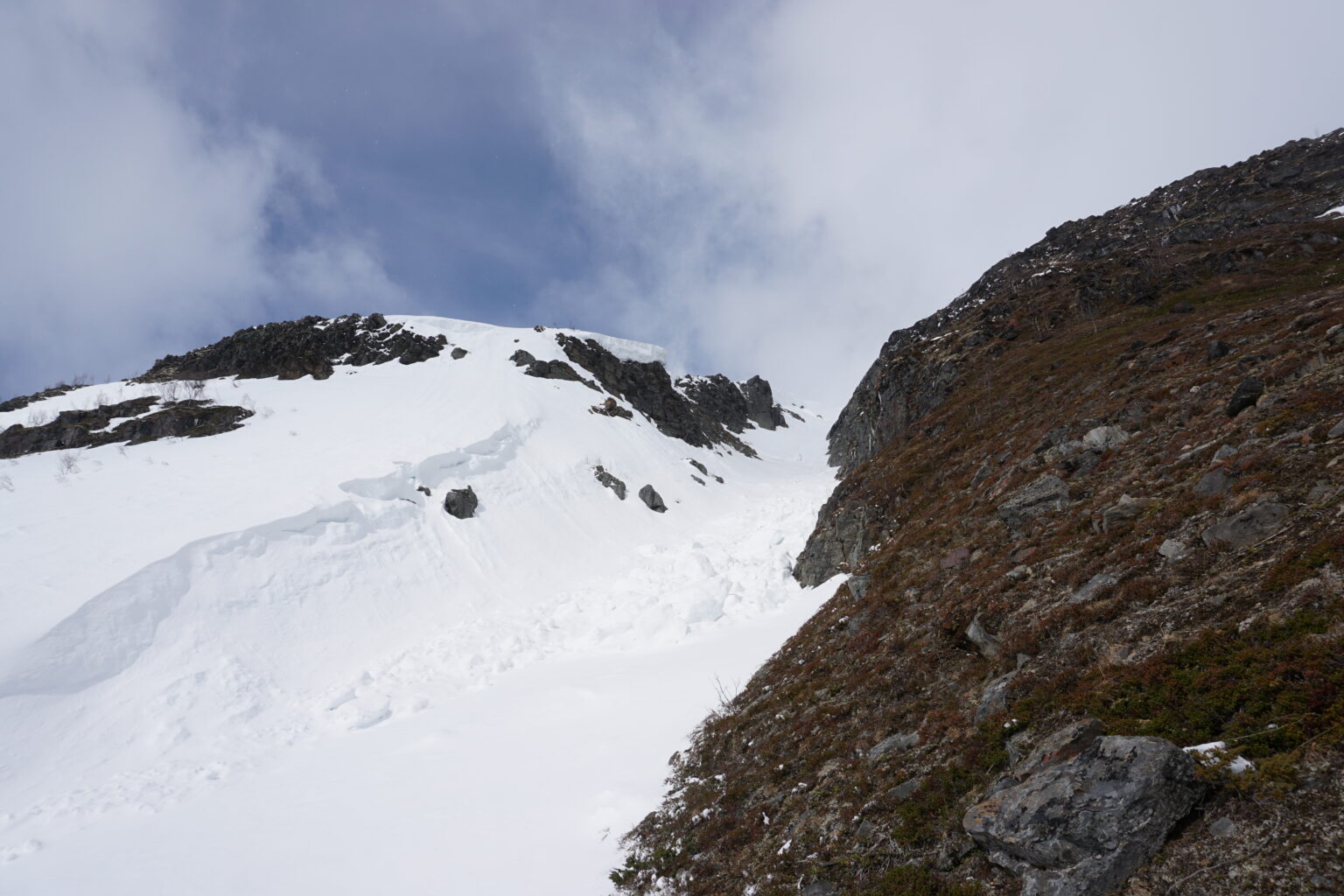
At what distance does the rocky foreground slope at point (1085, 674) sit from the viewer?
4.32 meters

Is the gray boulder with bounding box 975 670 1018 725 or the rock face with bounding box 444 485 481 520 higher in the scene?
the rock face with bounding box 444 485 481 520

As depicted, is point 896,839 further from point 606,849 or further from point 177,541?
point 177,541

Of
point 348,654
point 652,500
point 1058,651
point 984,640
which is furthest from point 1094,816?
point 652,500

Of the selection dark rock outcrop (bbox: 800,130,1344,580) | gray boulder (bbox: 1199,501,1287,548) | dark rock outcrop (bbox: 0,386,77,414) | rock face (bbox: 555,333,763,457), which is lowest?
gray boulder (bbox: 1199,501,1287,548)

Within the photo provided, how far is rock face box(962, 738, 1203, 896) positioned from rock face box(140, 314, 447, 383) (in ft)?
218

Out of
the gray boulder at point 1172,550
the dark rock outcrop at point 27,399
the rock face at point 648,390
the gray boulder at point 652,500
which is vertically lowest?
the gray boulder at point 1172,550

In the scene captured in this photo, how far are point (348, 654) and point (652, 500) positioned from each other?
24.2 meters

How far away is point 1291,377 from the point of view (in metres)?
10.9

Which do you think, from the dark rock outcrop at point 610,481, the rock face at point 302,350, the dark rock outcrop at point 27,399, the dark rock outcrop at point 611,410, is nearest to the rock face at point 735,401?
the dark rock outcrop at point 611,410

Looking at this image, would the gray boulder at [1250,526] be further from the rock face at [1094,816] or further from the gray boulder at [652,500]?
the gray boulder at [652,500]

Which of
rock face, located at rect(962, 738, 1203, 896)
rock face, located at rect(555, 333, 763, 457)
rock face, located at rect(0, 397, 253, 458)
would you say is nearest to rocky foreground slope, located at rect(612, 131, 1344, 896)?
rock face, located at rect(962, 738, 1203, 896)

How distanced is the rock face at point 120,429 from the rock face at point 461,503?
75.0ft

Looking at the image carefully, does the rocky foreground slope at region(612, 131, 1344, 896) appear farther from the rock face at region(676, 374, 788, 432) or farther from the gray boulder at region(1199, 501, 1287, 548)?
the rock face at region(676, 374, 788, 432)

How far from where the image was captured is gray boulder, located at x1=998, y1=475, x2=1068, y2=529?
12461 millimetres
